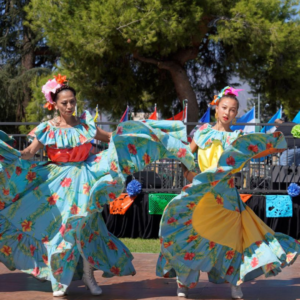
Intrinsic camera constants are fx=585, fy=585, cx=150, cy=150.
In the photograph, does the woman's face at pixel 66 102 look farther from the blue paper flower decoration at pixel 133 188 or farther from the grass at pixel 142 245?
the blue paper flower decoration at pixel 133 188

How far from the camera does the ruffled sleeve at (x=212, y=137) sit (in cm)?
486

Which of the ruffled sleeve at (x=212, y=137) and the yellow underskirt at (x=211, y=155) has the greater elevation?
the ruffled sleeve at (x=212, y=137)

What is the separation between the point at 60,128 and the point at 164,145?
0.99 m

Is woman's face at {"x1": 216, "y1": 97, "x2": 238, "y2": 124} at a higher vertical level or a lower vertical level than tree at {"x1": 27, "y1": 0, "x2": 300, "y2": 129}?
lower

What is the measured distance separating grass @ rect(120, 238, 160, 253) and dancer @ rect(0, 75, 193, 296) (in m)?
2.54

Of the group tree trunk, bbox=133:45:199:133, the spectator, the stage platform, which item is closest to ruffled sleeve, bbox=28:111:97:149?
the stage platform

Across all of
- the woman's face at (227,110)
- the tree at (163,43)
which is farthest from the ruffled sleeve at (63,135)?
the tree at (163,43)

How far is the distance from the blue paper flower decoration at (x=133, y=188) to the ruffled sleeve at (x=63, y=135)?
343 centimetres

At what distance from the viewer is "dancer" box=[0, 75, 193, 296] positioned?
467 cm

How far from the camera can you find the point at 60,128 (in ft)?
16.6

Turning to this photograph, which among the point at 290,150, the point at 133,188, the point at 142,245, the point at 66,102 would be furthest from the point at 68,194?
the point at 290,150

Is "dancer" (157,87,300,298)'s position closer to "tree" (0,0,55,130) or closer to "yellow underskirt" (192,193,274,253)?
"yellow underskirt" (192,193,274,253)

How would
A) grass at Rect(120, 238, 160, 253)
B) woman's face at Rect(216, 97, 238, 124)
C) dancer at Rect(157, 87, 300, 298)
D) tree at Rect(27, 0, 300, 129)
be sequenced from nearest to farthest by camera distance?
dancer at Rect(157, 87, 300, 298), woman's face at Rect(216, 97, 238, 124), grass at Rect(120, 238, 160, 253), tree at Rect(27, 0, 300, 129)

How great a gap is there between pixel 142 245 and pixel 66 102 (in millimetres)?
3469
